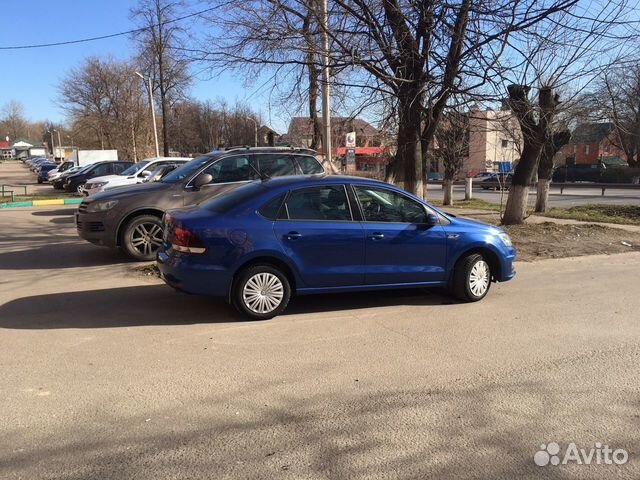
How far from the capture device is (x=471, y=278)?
6508mm

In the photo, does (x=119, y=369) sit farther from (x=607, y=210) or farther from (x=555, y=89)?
(x=607, y=210)

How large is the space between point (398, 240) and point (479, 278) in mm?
1317

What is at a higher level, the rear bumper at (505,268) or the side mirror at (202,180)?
the side mirror at (202,180)

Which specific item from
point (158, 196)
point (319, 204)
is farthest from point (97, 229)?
point (319, 204)

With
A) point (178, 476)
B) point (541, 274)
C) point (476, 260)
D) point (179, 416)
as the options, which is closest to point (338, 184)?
point (476, 260)

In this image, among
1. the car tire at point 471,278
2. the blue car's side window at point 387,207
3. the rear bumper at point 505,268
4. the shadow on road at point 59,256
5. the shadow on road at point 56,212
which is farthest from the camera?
the shadow on road at point 56,212

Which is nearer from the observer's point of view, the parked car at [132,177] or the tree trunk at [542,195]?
the parked car at [132,177]

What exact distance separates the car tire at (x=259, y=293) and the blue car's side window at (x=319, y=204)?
2.21 ft

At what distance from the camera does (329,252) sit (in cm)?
577

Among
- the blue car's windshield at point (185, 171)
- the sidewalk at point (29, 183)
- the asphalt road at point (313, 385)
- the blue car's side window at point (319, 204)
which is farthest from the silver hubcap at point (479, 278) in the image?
the sidewalk at point (29, 183)

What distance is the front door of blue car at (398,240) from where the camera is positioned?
5.98m

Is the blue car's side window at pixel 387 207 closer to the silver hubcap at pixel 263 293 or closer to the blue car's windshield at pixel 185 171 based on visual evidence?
the silver hubcap at pixel 263 293

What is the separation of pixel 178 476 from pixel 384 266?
364 centimetres

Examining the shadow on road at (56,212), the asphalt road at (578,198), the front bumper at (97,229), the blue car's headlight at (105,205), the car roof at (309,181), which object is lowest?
the asphalt road at (578,198)
